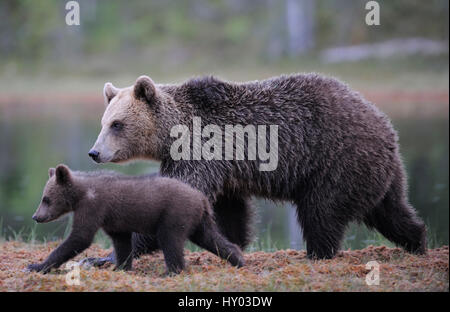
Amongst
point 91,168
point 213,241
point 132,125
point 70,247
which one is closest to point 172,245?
point 213,241

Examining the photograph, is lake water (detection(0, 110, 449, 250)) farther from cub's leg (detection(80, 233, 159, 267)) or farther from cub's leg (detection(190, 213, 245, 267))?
cub's leg (detection(190, 213, 245, 267))

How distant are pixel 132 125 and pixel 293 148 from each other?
1.95 m

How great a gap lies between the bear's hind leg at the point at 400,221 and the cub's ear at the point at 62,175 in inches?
151

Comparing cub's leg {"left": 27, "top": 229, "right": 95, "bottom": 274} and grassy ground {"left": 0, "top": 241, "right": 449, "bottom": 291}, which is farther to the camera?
cub's leg {"left": 27, "top": 229, "right": 95, "bottom": 274}

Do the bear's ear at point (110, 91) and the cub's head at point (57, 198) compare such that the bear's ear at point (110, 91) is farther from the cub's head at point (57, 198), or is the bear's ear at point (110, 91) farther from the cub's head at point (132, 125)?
the cub's head at point (57, 198)

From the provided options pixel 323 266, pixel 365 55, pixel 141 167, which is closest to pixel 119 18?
pixel 365 55

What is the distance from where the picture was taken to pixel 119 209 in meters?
7.35

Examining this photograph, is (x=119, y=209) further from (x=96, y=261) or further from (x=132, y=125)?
(x=132, y=125)

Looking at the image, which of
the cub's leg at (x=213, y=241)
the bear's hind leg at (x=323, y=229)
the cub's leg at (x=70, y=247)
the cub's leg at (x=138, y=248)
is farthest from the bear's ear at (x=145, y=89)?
the bear's hind leg at (x=323, y=229)

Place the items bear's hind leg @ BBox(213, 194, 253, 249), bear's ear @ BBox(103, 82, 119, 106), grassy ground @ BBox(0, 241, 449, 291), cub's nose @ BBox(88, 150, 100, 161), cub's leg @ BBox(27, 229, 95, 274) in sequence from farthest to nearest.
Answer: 1. bear's hind leg @ BBox(213, 194, 253, 249)
2. bear's ear @ BBox(103, 82, 119, 106)
3. cub's nose @ BBox(88, 150, 100, 161)
4. cub's leg @ BBox(27, 229, 95, 274)
5. grassy ground @ BBox(0, 241, 449, 291)

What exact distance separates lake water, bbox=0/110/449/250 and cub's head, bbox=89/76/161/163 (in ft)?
7.64

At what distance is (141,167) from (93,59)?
16236mm

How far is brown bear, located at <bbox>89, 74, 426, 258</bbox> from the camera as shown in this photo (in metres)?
8.45

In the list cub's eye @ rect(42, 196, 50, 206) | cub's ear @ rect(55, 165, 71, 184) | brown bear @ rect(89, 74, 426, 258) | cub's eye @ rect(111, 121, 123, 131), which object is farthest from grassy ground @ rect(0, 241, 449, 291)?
cub's eye @ rect(111, 121, 123, 131)
